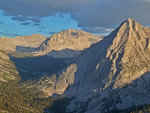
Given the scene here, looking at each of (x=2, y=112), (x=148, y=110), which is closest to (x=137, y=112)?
(x=148, y=110)

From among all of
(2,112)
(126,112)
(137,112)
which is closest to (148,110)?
(137,112)

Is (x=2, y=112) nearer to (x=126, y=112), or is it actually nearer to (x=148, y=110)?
(x=126, y=112)

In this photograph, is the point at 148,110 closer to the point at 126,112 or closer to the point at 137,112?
the point at 137,112

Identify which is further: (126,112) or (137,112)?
(126,112)

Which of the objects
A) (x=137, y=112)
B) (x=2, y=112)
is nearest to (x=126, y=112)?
(x=137, y=112)

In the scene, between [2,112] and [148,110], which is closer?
[148,110]

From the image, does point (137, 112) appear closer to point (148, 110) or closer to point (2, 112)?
point (148, 110)
